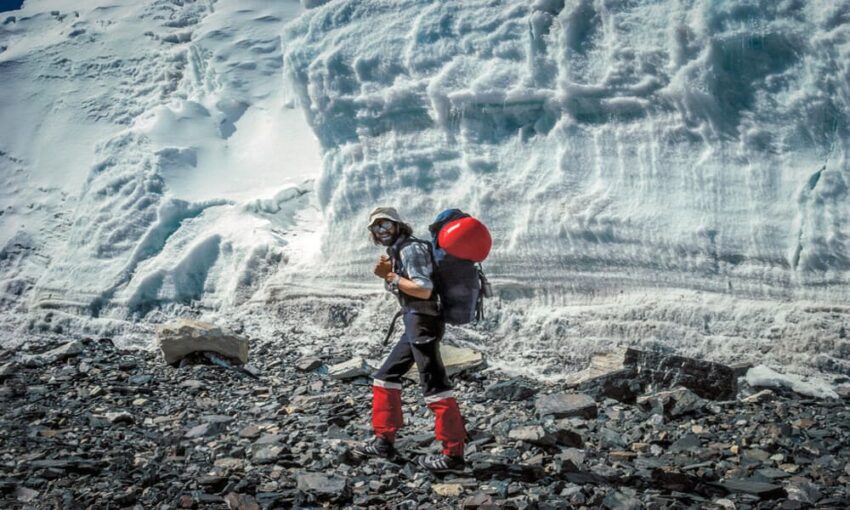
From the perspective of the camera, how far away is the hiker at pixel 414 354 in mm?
4906

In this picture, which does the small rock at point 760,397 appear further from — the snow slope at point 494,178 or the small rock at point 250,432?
the small rock at point 250,432

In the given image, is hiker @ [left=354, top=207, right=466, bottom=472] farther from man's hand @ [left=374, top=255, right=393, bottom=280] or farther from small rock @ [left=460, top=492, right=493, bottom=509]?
small rock @ [left=460, top=492, right=493, bottom=509]

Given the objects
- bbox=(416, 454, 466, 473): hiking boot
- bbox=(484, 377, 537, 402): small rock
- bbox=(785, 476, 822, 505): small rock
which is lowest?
bbox=(484, 377, 537, 402): small rock

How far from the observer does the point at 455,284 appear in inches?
200

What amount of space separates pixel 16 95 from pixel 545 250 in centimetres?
919

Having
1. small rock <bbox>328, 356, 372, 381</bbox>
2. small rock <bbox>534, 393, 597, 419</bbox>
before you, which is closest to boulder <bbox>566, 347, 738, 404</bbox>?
small rock <bbox>534, 393, 597, 419</bbox>

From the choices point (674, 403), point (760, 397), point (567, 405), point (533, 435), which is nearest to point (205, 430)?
point (533, 435)

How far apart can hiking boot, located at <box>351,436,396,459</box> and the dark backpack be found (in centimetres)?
93

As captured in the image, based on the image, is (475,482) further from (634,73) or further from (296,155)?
(296,155)

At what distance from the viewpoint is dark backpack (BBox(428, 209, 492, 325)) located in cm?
506

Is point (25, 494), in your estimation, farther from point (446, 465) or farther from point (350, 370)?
point (350, 370)

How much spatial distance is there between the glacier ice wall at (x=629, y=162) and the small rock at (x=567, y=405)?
1.22m

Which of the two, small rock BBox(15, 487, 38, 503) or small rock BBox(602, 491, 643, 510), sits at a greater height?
small rock BBox(15, 487, 38, 503)

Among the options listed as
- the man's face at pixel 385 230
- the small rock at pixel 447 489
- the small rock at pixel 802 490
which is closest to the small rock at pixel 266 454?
the small rock at pixel 447 489
